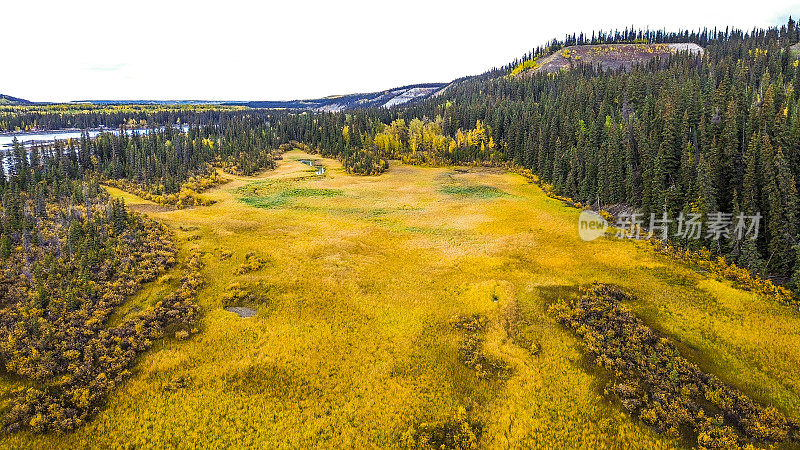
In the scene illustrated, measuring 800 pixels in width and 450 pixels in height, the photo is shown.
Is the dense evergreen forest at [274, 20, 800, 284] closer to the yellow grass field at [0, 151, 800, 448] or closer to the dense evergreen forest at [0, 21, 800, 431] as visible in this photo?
the dense evergreen forest at [0, 21, 800, 431]

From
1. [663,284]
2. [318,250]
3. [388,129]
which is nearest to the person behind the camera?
[663,284]

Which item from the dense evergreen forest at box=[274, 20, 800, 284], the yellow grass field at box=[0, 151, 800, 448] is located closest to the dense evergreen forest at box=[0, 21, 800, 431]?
the dense evergreen forest at box=[274, 20, 800, 284]

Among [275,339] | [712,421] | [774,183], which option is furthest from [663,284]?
[275,339]

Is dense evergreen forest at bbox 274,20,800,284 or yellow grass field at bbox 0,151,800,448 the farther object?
dense evergreen forest at bbox 274,20,800,284

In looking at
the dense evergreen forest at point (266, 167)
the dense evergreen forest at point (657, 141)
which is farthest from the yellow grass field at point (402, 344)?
the dense evergreen forest at point (657, 141)

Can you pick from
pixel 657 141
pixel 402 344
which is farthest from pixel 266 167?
pixel 402 344

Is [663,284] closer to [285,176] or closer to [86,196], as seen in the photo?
[86,196]

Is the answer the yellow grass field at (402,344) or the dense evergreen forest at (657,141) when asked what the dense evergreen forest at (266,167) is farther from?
the yellow grass field at (402,344)
